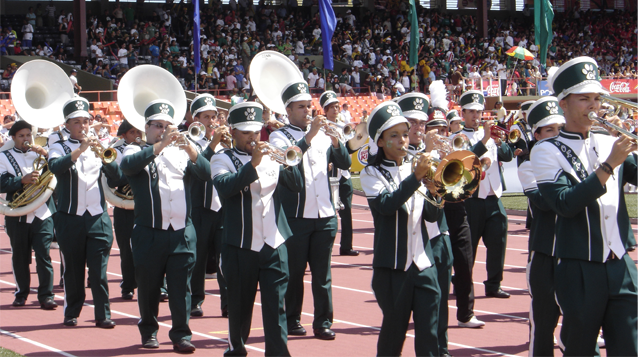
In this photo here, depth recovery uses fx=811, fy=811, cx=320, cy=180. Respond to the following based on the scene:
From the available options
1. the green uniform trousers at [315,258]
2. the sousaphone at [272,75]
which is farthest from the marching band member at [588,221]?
the sousaphone at [272,75]

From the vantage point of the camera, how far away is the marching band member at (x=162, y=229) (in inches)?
240

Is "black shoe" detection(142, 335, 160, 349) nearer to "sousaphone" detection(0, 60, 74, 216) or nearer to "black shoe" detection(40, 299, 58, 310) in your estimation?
"black shoe" detection(40, 299, 58, 310)

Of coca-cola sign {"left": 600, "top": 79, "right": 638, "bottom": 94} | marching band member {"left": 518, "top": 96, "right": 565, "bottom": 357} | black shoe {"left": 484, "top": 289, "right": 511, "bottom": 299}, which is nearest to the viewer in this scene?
marching band member {"left": 518, "top": 96, "right": 565, "bottom": 357}

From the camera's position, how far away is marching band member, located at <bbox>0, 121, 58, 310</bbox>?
797 cm

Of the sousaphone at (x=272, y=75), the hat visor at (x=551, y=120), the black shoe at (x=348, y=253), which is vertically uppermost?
the sousaphone at (x=272, y=75)

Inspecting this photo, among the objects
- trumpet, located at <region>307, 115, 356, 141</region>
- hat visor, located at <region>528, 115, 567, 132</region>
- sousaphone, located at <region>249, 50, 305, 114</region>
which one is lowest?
trumpet, located at <region>307, 115, 356, 141</region>

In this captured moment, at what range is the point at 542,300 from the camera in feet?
16.8

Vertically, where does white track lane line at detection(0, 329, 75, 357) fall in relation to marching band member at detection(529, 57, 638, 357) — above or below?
below

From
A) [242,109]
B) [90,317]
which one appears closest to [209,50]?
[90,317]

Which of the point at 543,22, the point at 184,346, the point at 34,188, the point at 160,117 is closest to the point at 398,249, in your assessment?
the point at 184,346

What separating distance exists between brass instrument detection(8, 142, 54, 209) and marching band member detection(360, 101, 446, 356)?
14.4 feet

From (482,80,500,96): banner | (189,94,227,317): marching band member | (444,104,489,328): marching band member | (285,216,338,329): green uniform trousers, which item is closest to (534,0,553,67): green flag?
(482,80,500,96): banner

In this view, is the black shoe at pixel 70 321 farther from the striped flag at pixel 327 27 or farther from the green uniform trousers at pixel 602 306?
the striped flag at pixel 327 27

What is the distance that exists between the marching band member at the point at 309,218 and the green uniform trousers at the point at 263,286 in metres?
1.10
